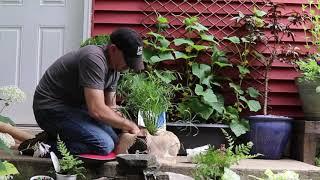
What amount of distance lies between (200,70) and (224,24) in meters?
0.58

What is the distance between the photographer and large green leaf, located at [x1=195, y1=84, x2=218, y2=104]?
441cm

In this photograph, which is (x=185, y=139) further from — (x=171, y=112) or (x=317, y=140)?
(x=317, y=140)

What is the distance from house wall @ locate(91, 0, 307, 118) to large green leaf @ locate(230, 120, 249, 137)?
50 cm

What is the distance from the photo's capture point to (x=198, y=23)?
4750 millimetres

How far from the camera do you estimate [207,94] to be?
4438 millimetres

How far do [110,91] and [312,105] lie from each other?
6.43ft

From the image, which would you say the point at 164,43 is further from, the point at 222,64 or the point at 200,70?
the point at 222,64

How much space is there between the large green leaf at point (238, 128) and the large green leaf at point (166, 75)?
26.8 inches

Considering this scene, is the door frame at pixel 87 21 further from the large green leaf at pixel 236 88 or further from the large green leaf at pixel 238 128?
→ the large green leaf at pixel 238 128

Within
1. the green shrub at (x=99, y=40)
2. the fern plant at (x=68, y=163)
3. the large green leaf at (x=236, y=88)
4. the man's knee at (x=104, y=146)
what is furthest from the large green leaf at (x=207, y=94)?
the fern plant at (x=68, y=163)

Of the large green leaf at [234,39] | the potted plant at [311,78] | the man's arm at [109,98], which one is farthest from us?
the large green leaf at [234,39]

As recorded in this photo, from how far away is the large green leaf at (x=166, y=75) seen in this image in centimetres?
448

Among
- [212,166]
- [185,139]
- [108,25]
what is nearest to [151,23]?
[108,25]

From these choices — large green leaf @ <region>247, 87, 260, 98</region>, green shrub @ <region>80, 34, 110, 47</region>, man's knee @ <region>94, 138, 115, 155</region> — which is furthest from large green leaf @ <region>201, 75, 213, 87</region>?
man's knee @ <region>94, 138, 115, 155</region>
